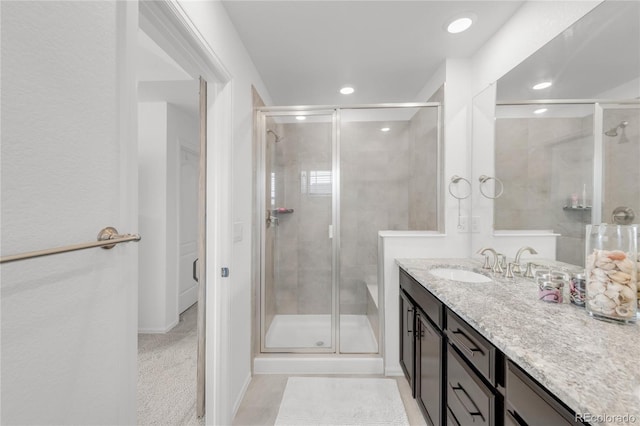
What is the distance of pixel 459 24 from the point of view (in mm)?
1755

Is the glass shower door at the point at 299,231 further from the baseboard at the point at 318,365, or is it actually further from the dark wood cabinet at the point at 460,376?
the dark wood cabinet at the point at 460,376

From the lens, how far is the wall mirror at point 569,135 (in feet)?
3.57

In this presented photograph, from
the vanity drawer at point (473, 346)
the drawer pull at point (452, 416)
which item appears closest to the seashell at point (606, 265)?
the vanity drawer at point (473, 346)

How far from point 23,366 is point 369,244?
2366 millimetres

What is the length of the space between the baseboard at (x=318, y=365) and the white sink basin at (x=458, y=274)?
943 mm

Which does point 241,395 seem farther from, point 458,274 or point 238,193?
point 458,274

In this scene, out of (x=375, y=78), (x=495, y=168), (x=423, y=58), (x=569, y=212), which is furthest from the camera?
(x=375, y=78)

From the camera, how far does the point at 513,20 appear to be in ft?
5.58

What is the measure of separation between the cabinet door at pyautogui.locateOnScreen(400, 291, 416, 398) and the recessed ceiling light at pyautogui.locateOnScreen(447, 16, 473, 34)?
1877 mm

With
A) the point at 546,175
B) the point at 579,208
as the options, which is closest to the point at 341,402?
the point at 579,208

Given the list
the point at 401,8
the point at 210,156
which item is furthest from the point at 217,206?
the point at 401,8

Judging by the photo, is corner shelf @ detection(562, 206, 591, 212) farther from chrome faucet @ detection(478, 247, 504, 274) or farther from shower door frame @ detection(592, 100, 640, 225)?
chrome faucet @ detection(478, 247, 504, 274)

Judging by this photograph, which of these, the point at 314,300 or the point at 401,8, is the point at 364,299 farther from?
the point at 401,8

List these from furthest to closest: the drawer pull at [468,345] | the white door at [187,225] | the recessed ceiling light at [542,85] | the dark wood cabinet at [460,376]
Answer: the white door at [187,225], the recessed ceiling light at [542,85], the drawer pull at [468,345], the dark wood cabinet at [460,376]
